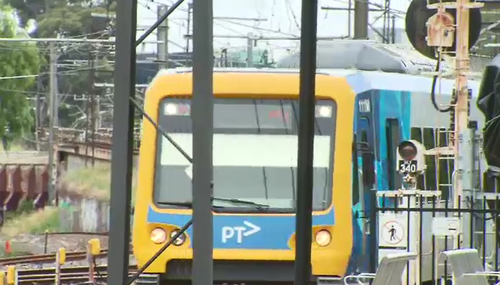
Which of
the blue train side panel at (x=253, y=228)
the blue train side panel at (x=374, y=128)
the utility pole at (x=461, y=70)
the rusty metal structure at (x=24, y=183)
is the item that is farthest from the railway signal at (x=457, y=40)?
the rusty metal structure at (x=24, y=183)

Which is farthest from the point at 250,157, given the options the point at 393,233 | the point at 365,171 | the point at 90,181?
the point at 90,181

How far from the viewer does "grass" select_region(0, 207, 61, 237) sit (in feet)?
182

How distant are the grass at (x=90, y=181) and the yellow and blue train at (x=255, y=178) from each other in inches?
1735

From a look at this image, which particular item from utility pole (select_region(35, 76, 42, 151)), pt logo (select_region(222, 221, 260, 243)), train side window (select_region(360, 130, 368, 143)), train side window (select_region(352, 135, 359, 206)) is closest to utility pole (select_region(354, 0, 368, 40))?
train side window (select_region(360, 130, 368, 143))

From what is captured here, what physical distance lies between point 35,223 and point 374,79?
42.6 m

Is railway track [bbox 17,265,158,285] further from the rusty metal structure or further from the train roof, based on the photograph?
the rusty metal structure

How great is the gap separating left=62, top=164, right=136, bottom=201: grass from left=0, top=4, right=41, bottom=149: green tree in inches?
120

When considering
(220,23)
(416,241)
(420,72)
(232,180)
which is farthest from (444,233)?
(220,23)

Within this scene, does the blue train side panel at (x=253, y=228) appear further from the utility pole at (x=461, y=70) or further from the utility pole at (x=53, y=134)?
the utility pole at (x=53, y=134)

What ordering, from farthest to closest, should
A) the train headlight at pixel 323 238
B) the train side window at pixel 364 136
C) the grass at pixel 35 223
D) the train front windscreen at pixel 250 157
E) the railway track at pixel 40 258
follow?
the grass at pixel 35 223
the railway track at pixel 40 258
the train side window at pixel 364 136
the train headlight at pixel 323 238
the train front windscreen at pixel 250 157

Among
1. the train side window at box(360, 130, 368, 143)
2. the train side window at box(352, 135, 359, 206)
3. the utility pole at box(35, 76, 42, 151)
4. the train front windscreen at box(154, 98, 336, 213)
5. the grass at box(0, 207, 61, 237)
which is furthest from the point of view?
the utility pole at box(35, 76, 42, 151)

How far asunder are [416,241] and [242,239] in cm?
227

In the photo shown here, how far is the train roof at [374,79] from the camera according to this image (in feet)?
47.3

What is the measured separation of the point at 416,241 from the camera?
1248 centimetres
